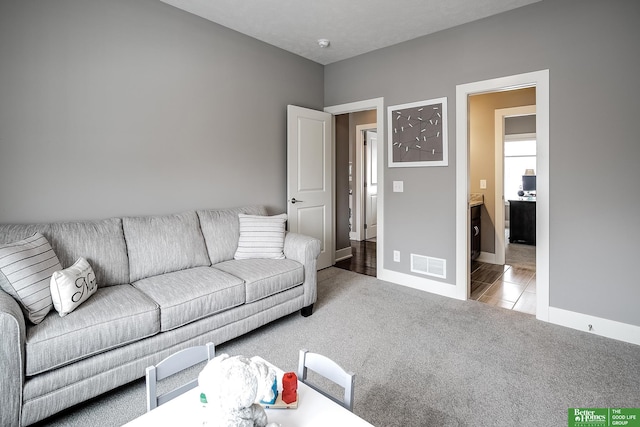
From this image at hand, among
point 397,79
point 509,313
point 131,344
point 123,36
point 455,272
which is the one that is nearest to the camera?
point 131,344

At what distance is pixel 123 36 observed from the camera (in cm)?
270

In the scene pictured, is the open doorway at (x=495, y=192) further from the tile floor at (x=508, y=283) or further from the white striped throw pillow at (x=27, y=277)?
the white striped throw pillow at (x=27, y=277)

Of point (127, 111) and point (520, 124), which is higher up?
point (520, 124)

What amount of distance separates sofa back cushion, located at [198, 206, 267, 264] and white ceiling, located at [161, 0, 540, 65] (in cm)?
188

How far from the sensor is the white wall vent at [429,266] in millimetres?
3576

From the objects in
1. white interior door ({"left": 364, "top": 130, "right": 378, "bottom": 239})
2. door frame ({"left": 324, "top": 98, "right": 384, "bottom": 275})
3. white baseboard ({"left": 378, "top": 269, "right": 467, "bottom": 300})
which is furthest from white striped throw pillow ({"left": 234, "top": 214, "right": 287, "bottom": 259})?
white interior door ({"left": 364, "top": 130, "right": 378, "bottom": 239})

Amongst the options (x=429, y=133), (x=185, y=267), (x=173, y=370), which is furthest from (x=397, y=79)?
(x=173, y=370)

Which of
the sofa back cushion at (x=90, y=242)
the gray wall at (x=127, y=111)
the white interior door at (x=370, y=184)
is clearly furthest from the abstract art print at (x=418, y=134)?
the sofa back cushion at (x=90, y=242)

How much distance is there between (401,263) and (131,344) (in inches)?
113

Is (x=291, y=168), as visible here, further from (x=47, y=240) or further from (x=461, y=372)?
(x=461, y=372)

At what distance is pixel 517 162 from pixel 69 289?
9.20m

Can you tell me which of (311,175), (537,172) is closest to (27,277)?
(311,175)

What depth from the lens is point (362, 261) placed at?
16.3 feet

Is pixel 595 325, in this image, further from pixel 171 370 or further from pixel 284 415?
pixel 171 370
